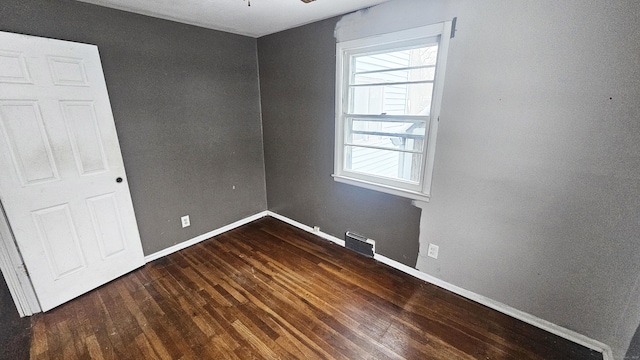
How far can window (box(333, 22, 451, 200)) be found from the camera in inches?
76.9

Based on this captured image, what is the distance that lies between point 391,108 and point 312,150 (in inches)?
39.2

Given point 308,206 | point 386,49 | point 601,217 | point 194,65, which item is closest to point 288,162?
point 308,206

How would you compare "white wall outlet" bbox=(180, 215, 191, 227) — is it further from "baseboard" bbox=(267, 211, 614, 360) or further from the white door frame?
"baseboard" bbox=(267, 211, 614, 360)

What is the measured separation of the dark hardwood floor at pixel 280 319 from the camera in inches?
63.2

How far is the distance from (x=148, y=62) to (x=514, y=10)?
2915 millimetres

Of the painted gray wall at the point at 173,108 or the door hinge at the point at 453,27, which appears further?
the painted gray wall at the point at 173,108

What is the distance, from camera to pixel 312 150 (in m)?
2.86

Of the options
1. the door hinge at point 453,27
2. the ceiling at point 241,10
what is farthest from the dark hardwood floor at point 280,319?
the ceiling at point 241,10

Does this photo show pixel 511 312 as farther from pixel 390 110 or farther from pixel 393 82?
pixel 393 82

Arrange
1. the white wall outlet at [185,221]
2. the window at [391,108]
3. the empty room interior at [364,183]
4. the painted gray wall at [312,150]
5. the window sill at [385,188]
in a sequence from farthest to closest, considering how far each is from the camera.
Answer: the white wall outlet at [185,221], the painted gray wall at [312,150], the window sill at [385,188], the window at [391,108], the empty room interior at [364,183]

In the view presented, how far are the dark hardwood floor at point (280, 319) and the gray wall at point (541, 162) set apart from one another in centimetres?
30

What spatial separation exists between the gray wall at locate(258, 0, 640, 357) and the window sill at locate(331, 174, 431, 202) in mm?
86

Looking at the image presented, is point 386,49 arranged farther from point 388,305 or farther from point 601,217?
point 388,305

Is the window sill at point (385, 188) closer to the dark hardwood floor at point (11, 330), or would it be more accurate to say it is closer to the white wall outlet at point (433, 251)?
the white wall outlet at point (433, 251)
